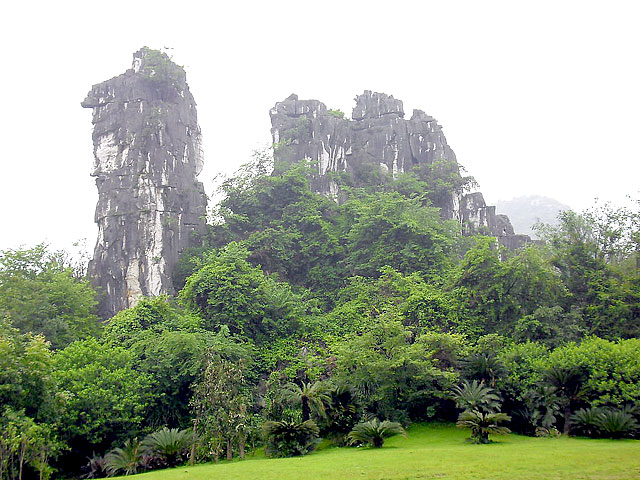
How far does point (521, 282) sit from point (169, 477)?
16916 millimetres

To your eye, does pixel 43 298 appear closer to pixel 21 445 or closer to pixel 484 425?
pixel 21 445

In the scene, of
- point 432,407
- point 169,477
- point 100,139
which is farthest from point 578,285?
point 100,139

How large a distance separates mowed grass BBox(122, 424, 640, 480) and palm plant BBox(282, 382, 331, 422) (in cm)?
153

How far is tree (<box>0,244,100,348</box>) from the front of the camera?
24.6 metres

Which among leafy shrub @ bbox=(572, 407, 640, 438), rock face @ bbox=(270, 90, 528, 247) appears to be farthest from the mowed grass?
rock face @ bbox=(270, 90, 528, 247)

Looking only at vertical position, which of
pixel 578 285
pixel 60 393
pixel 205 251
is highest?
pixel 205 251

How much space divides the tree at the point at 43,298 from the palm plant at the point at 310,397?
40.5 feet

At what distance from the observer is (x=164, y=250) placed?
33.2 m

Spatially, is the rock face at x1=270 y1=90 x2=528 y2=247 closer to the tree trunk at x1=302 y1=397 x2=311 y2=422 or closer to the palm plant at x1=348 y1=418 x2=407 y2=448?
the tree trunk at x1=302 y1=397 x2=311 y2=422

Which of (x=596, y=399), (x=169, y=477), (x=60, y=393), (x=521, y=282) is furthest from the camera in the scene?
(x=521, y=282)

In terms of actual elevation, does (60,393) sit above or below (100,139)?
below

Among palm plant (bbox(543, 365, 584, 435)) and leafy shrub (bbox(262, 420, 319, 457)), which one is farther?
palm plant (bbox(543, 365, 584, 435))

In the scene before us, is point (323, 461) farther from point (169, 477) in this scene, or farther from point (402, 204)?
point (402, 204)

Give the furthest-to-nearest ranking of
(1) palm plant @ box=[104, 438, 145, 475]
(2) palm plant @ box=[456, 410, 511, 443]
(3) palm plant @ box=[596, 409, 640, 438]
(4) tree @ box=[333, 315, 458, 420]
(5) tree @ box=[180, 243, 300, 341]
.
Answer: (5) tree @ box=[180, 243, 300, 341] → (4) tree @ box=[333, 315, 458, 420] → (2) palm plant @ box=[456, 410, 511, 443] → (1) palm plant @ box=[104, 438, 145, 475] → (3) palm plant @ box=[596, 409, 640, 438]
